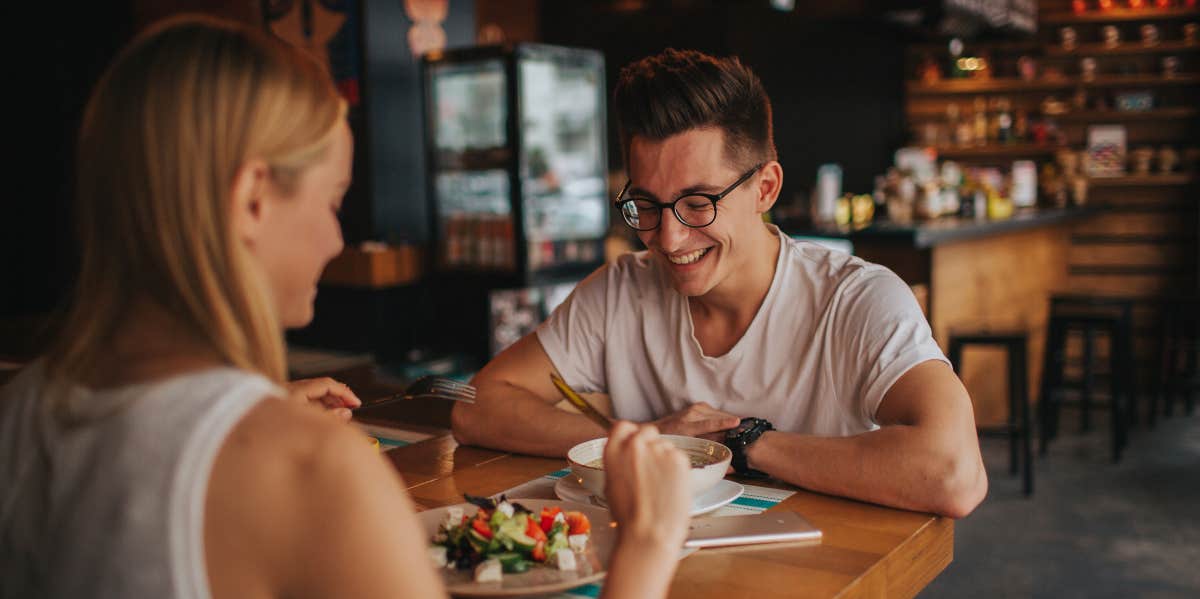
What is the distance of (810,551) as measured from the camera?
4.35ft

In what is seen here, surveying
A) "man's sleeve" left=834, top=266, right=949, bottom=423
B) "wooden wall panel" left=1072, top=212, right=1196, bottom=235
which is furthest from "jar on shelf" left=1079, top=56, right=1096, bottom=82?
"man's sleeve" left=834, top=266, right=949, bottom=423

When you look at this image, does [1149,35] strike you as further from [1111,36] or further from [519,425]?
[519,425]

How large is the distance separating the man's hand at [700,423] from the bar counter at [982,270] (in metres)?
2.56

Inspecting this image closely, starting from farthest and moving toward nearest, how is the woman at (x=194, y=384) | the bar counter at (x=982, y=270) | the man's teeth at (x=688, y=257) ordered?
1. the bar counter at (x=982, y=270)
2. the man's teeth at (x=688, y=257)
3. the woman at (x=194, y=384)

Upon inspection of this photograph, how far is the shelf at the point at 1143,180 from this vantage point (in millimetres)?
7305

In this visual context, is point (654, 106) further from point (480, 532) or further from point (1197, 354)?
point (1197, 354)

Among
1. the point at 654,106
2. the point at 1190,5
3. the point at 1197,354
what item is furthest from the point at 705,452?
the point at 1190,5

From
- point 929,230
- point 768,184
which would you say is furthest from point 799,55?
point 768,184

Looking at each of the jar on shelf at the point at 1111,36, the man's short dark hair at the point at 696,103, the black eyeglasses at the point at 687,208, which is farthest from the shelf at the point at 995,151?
the black eyeglasses at the point at 687,208

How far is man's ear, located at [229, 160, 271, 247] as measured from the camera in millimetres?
875

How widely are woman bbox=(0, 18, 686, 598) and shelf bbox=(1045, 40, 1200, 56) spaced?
25.9 ft

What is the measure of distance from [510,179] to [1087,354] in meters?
3.23

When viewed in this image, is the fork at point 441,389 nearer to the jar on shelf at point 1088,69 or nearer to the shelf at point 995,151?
the shelf at point 995,151

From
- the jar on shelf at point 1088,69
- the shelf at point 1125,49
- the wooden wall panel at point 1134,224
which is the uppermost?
the shelf at point 1125,49
